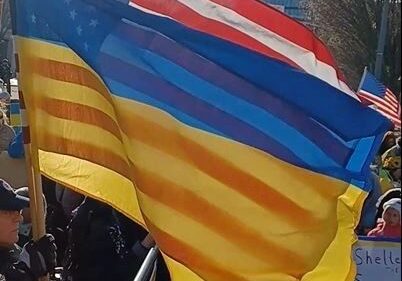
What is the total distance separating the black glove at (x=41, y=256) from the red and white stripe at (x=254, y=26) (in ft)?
3.73

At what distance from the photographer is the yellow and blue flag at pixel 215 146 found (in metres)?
4.43

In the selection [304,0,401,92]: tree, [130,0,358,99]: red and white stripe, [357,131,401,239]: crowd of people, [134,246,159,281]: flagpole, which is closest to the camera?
[130,0,358,99]: red and white stripe

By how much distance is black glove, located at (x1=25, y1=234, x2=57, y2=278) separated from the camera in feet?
15.4

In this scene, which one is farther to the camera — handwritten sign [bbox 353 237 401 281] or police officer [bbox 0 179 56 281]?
handwritten sign [bbox 353 237 401 281]

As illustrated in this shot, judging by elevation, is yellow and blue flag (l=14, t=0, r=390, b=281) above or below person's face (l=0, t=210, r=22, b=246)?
Answer: above

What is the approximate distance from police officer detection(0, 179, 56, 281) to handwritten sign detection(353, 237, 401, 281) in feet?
7.44

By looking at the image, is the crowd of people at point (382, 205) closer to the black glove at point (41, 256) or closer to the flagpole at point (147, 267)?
the flagpole at point (147, 267)

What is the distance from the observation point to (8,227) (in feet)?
15.6

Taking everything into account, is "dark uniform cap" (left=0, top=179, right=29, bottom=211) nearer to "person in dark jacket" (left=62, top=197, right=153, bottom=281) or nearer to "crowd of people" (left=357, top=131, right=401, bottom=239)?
"person in dark jacket" (left=62, top=197, right=153, bottom=281)

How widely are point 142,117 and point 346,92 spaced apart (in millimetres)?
876

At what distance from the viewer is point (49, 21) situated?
16.3 feet

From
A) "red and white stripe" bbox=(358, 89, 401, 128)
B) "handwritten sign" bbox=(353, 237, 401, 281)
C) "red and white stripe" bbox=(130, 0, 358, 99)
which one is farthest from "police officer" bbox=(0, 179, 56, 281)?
"handwritten sign" bbox=(353, 237, 401, 281)

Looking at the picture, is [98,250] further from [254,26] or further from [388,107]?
[388,107]

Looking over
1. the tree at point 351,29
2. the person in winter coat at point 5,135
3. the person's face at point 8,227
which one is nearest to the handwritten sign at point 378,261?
the person's face at point 8,227
